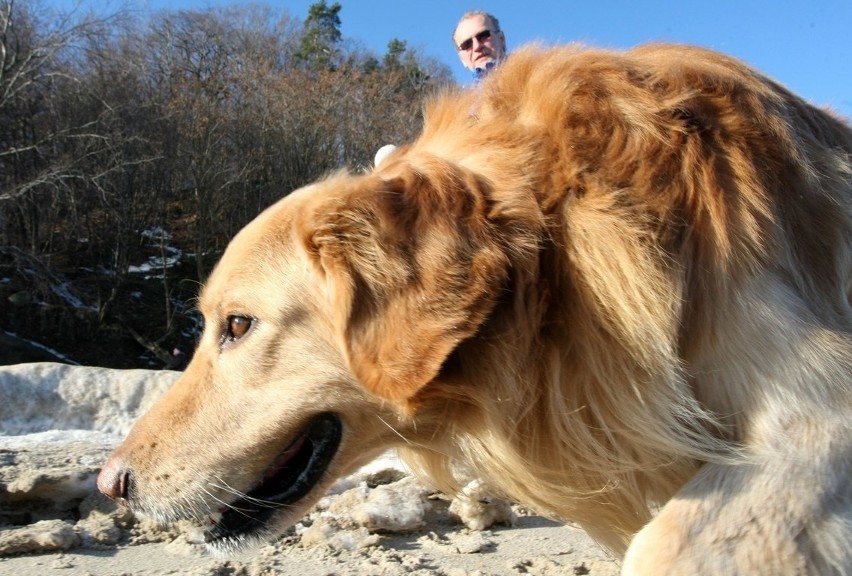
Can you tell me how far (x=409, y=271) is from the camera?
81.1 inches

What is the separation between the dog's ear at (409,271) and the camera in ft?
6.59

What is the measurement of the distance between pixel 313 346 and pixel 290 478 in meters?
A: 0.46

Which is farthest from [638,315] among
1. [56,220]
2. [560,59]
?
[56,220]

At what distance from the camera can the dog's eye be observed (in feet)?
8.02

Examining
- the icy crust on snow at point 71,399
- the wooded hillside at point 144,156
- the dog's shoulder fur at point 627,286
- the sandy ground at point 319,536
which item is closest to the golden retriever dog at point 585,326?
the dog's shoulder fur at point 627,286

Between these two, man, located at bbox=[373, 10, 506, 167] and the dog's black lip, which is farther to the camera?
man, located at bbox=[373, 10, 506, 167]

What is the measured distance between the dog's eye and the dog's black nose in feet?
1.79

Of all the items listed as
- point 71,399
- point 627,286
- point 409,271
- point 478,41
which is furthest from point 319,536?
point 71,399

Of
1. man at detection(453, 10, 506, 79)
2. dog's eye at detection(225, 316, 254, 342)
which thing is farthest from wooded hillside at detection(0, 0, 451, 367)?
dog's eye at detection(225, 316, 254, 342)

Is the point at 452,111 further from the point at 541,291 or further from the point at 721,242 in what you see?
the point at 721,242

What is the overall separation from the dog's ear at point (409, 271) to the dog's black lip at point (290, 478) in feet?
1.19

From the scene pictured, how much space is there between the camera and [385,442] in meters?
2.50

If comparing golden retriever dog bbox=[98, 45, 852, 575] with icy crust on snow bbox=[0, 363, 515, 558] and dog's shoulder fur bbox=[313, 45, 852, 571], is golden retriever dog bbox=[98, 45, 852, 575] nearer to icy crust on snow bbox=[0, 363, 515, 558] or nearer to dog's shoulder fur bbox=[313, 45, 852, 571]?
dog's shoulder fur bbox=[313, 45, 852, 571]

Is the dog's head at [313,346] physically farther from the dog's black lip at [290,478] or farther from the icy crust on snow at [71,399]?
the icy crust on snow at [71,399]
